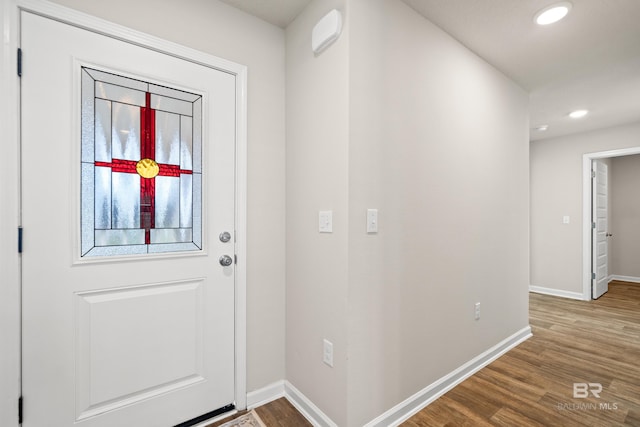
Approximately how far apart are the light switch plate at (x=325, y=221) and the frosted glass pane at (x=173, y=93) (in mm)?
983

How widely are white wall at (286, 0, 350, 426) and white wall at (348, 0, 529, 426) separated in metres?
0.06

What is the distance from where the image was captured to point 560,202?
4.46m

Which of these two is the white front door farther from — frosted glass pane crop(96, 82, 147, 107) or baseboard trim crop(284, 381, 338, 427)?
baseboard trim crop(284, 381, 338, 427)

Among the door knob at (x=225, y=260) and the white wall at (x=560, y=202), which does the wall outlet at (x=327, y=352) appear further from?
the white wall at (x=560, y=202)

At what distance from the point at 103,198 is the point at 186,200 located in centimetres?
38

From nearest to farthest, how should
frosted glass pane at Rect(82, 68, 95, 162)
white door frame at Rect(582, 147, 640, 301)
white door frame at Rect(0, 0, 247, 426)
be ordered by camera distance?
white door frame at Rect(0, 0, 247, 426)
frosted glass pane at Rect(82, 68, 95, 162)
white door frame at Rect(582, 147, 640, 301)

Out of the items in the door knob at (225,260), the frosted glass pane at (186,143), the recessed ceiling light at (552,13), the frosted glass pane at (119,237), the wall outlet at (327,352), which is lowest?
the wall outlet at (327,352)

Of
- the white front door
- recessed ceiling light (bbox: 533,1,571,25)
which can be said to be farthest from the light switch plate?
recessed ceiling light (bbox: 533,1,571,25)

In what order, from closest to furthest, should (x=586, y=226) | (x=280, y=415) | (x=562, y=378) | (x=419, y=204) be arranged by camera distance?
(x=280, y=415)
(x=419, y=204)
(x=562, y=378)
(x=586, y=226)

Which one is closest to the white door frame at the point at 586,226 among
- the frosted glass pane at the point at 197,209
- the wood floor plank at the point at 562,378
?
the wood floor plank at the point at 562,378

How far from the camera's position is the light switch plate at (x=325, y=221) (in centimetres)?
163

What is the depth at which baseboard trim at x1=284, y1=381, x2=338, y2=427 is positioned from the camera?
1649mm

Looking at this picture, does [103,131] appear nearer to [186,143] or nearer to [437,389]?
[186,143]

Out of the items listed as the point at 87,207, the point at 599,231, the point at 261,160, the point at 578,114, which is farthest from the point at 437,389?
the point at 599,231
